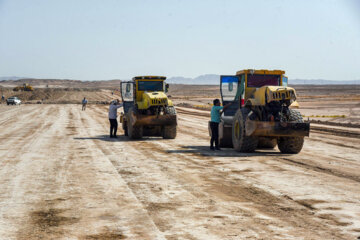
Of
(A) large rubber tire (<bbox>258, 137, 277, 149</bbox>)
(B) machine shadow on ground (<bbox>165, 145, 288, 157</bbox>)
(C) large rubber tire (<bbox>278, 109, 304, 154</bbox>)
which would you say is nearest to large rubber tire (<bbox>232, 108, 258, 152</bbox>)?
(B) machine shadow on ground (<bbox>165, 145, 288, 157</bbox>)

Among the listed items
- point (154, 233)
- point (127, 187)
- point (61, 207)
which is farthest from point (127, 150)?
point (154, 233)

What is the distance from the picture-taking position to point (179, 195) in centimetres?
817

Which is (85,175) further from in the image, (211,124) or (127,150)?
(211,124)

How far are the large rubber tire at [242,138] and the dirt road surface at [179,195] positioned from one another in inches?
13.5

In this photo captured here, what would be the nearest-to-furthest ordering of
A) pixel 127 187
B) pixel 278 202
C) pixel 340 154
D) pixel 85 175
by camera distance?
pixel 278 202 → pixel 127 187 → pixel 85 175 → pixel 340 154

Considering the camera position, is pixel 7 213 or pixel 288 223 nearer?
pixel 288 223

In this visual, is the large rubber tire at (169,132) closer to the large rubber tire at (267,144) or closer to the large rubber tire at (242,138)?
the large rubber tire at (267,144)

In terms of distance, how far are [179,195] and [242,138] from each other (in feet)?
20.2

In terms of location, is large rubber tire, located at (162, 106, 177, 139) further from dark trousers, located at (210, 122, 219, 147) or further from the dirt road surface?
the dirt road surface

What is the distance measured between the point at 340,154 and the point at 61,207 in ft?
30.6

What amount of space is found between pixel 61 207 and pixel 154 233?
6.79ft

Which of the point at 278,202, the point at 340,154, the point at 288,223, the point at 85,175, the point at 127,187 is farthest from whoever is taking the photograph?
the point at 340,154

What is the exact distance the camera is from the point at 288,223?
641cm

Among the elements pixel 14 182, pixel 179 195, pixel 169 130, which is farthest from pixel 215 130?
pixel 14 182
